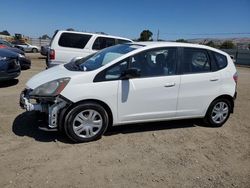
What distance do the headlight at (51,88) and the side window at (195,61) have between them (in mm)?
2236

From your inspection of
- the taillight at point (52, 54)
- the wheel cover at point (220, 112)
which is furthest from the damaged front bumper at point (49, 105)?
the taillight at point (52, 54)

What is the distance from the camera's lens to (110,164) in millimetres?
4441

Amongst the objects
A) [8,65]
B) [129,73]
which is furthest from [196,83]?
[8,65]

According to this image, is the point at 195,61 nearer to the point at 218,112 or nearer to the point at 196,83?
the point at 196,83

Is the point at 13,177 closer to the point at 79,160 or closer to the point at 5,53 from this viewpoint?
the point at 79,160

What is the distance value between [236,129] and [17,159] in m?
4.28

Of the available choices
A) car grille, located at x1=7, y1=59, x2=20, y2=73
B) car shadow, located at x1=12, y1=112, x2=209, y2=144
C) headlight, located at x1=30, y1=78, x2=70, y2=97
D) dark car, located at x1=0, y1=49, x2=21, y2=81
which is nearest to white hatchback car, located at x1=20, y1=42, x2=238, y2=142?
headlight, located at x1=30, y1=78, x2=70, y2=97

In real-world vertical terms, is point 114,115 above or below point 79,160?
above

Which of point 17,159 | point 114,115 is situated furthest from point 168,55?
point 17,159

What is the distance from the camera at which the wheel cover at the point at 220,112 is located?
6352 millimetres

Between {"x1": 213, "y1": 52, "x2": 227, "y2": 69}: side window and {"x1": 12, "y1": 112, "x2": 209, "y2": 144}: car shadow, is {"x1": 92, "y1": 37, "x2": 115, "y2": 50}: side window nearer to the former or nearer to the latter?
{"x1": 12, "y1": 112, "x2": 209, "y2": 144}: car shadow

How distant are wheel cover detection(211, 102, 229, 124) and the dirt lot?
20 centimetres

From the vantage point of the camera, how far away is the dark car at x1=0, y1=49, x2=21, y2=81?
9031 mm

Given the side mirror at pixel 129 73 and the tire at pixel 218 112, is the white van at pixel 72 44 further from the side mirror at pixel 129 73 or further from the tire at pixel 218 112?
the tire at pixel 218 112
